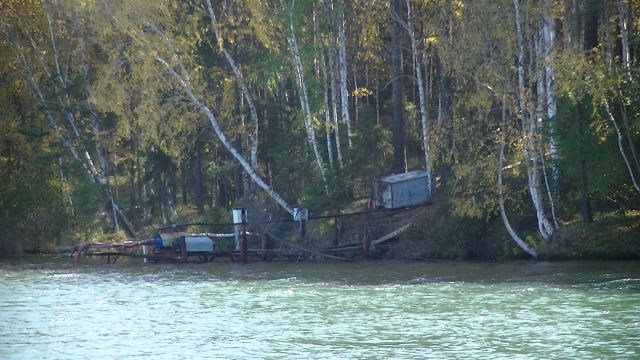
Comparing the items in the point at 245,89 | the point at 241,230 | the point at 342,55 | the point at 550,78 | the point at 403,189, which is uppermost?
the point at 342,55

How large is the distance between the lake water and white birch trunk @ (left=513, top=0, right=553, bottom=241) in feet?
4.78

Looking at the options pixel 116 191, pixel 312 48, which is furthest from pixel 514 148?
pixel 116 191

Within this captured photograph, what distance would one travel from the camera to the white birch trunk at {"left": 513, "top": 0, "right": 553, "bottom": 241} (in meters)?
33.1

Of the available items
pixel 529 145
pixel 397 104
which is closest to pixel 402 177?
pixel 397 104

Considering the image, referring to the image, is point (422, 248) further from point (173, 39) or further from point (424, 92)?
point (173, 39)

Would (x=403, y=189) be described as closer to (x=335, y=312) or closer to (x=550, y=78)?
(x=550, y=78)

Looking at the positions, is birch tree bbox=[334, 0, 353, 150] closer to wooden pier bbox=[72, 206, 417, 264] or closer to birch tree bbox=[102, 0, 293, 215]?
wooden pier bbox=[72, 206, 417, 264]

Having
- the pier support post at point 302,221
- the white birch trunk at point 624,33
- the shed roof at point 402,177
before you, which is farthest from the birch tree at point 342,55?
the white birch trunk at point 624,33

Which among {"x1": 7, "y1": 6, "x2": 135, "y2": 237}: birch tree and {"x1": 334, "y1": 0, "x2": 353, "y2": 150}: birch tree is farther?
{"x1": 7, "y1": 6, "x2": 135, "y2": 237}: birch tree

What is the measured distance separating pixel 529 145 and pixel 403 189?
20.4ft

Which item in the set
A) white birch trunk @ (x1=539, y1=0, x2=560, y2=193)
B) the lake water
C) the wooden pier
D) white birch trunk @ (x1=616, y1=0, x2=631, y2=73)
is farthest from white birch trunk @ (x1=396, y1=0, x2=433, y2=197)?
white birch trunk @ (x1=616, y1=0, x2=631, y2=73)

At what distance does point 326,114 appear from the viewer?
137ft

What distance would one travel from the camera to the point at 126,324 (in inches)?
958

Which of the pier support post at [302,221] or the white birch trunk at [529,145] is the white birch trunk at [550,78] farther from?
the pier support post at [302,221]
